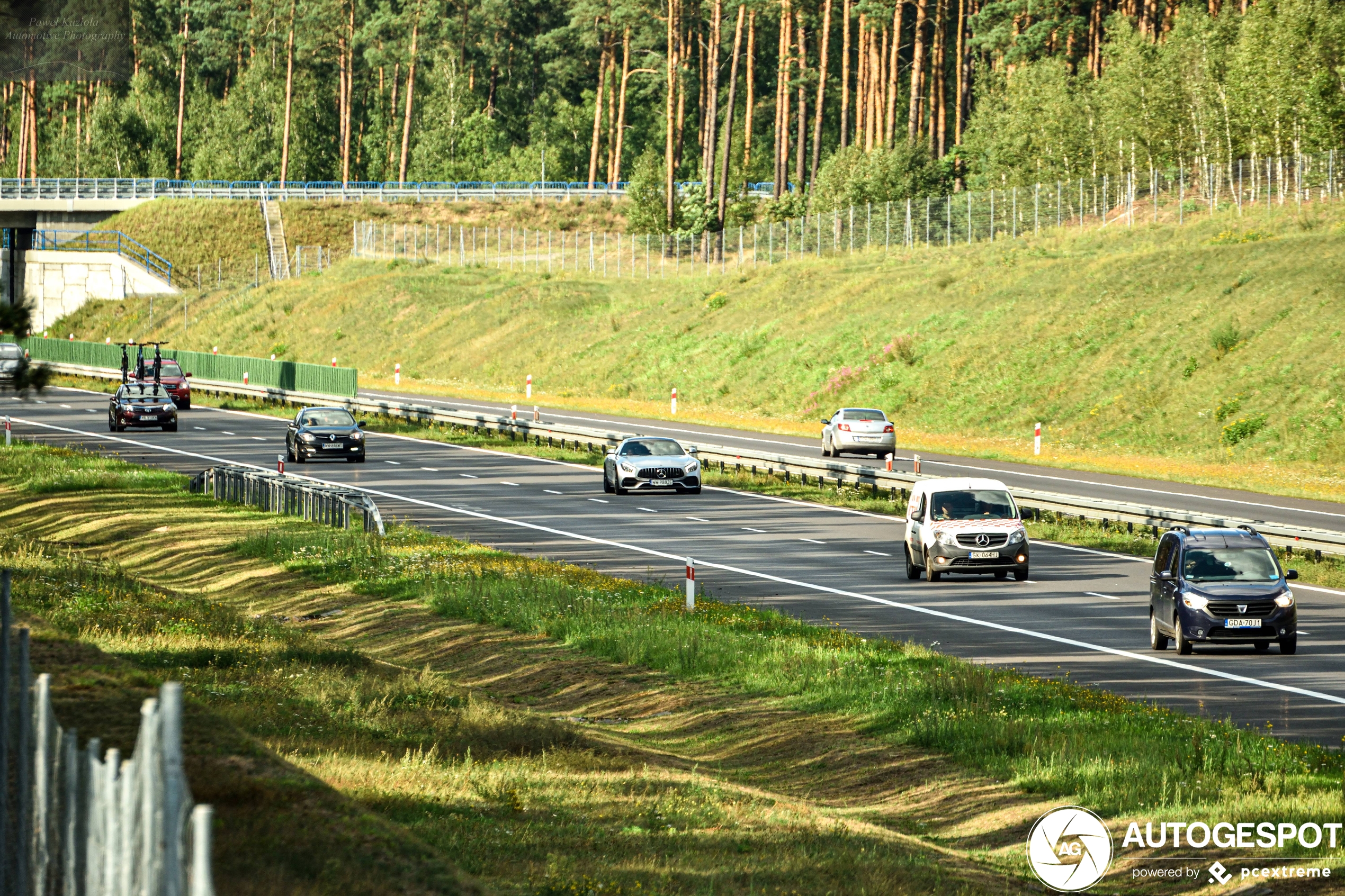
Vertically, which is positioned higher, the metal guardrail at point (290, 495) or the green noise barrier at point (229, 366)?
the green noise barrier at point (229, 366)

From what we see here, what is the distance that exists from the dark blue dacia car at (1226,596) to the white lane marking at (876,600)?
21.7 inches

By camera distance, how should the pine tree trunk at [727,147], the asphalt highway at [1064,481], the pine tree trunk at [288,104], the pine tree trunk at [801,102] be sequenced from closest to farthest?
the asphalt highway at [1064,481], the pine tree trunk at [727,147], the pine tree trunk at [801,102], the pine tree trunk at [288,104]

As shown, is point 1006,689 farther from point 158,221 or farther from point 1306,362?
point 158,221

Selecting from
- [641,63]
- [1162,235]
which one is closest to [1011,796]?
[1162,235]

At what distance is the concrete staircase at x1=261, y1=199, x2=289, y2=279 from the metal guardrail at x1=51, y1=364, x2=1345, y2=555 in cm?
3997

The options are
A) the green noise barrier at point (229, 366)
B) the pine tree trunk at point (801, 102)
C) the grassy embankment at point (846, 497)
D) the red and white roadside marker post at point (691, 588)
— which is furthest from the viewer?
the pine tree trunk at point (801, 102)

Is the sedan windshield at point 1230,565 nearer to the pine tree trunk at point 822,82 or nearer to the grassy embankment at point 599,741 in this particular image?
the grassy embankment at point 599,741

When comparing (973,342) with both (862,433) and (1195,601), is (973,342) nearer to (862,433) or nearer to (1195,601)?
(862,433)

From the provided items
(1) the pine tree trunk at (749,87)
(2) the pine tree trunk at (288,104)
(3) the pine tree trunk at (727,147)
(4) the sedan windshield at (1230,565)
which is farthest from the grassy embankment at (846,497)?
(2) the pine tree trunk at (288,104)

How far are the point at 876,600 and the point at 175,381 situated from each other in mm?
46586

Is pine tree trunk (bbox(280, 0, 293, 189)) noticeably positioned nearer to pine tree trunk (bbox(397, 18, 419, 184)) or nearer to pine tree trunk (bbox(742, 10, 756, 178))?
pine tree trunk (bbox(397, 18, 419, 184))

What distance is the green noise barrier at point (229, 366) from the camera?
69.7 metres

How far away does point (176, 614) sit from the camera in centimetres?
2283

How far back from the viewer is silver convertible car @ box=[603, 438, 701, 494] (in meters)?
41.1
